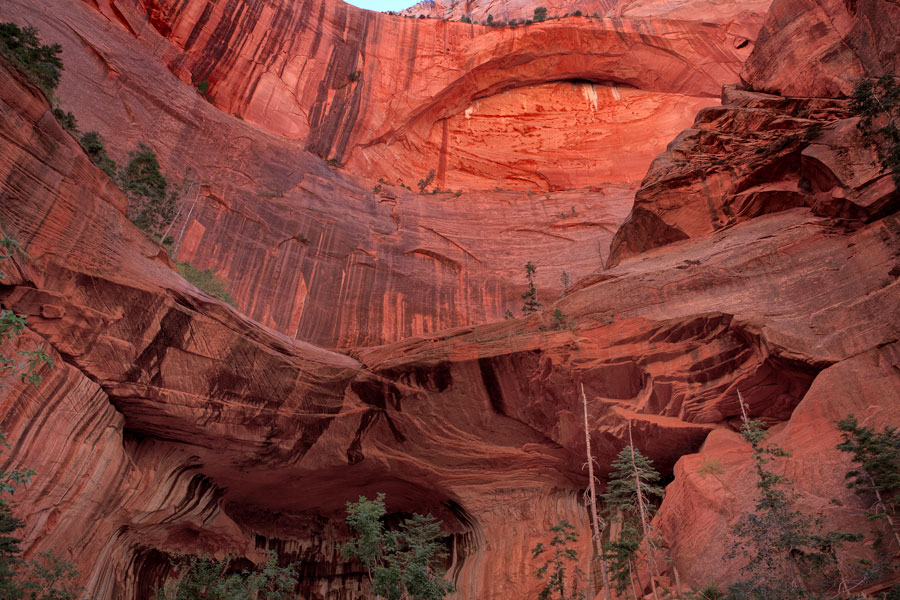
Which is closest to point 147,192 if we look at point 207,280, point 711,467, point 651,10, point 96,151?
point 207,280

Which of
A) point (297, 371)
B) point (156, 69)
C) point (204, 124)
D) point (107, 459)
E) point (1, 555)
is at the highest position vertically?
point (156, 69)

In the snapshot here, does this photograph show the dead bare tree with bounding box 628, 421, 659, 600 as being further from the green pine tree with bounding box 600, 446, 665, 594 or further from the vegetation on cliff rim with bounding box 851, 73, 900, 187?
the vegetation on cliff rim with bounding box 851, 73, 900, 187

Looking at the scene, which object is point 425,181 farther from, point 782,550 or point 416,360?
point 782,550

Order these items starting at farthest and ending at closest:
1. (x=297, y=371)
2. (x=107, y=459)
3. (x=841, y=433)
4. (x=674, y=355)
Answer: (x=297, y=371)
(x=674, y=355)
(x=107, y=459)
(x=841, y=433)

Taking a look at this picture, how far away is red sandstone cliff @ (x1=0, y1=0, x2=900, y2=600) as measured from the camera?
13.3 meters

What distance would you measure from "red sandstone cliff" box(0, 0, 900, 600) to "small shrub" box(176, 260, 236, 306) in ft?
3.30

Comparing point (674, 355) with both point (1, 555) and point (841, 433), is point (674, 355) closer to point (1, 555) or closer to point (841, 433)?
point (841, 433)

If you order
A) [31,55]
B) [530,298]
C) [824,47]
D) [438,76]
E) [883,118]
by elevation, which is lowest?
[883,118]

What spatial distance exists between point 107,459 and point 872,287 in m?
17.4

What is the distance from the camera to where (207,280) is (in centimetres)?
2428

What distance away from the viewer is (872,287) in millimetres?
14266

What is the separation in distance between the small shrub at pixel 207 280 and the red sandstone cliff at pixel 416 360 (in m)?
1.00

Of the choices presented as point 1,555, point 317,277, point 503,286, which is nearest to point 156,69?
point 317,277

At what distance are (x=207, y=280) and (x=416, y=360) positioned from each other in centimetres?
1009
